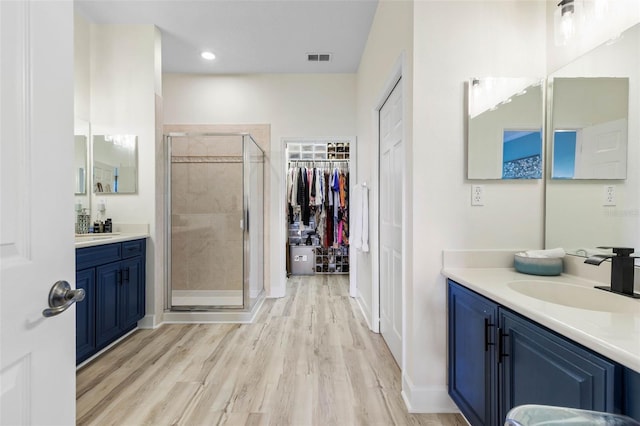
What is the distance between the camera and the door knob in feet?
2.11

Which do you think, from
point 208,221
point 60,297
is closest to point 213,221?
point 208,221

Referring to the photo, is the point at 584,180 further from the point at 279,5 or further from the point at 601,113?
the point at 279,5

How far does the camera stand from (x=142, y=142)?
2979 mm

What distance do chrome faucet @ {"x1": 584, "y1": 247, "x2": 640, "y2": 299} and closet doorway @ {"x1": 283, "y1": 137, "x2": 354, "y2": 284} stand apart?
12.6 ft

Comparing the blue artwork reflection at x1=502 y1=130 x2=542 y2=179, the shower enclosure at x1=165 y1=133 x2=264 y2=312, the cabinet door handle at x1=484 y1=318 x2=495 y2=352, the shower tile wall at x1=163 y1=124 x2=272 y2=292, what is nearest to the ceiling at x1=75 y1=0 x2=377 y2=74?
the shower tile wall at x1=163 y1=124 x2=272 y2=292

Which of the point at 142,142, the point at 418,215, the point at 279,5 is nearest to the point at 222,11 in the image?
the point at 279,5

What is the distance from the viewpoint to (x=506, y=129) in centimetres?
170

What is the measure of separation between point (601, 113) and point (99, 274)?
3.25m

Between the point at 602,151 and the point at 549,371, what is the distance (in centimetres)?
106

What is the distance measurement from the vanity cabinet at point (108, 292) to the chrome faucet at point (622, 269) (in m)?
2.93

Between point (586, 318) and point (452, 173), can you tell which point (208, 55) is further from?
point (586, 318)

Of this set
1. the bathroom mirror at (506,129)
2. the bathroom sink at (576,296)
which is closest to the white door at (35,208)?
the bathroom sink at (576,296)

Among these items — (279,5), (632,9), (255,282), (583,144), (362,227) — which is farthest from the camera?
(255,282)

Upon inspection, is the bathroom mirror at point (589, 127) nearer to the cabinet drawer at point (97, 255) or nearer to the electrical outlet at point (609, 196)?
the electrical outlet at point (609, 196)
